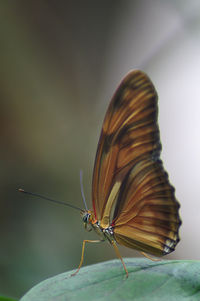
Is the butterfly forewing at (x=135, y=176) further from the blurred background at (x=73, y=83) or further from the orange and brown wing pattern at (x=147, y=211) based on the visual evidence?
the blurred background at (x=73, y=83)

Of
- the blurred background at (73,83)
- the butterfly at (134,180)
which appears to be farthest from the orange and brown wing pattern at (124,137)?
the blurred background at (73,83)

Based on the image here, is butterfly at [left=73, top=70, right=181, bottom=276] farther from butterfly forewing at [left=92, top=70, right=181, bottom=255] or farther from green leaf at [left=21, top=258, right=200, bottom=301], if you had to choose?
green leaf at [left=21, top=258, right=200, bottom=301]

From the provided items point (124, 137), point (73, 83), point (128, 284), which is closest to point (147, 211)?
point (124, 137)

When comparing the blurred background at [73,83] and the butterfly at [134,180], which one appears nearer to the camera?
the butterfly at [134,180]

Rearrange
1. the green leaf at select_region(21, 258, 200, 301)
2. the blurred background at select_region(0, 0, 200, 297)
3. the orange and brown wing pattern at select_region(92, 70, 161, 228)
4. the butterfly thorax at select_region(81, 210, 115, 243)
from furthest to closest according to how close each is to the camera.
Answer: the blurred background at select_region(0, 0, 200, 297) < the butterfly thorax at select_region(81, 210, 115, 243) < the orange and brown wing pattern at select_region(92, 70, 161, 228) < the green leaf at select_region(21, 258, 200, 301)

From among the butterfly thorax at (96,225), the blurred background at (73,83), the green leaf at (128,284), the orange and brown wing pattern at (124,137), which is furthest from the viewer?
the blurred background at (73,83)

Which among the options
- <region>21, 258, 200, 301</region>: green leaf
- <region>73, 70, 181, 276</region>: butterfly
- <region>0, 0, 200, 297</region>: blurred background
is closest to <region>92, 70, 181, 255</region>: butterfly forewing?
<region>73, 70, 181, 276</region>: butterfly

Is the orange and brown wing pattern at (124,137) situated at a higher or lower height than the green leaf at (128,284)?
higher
